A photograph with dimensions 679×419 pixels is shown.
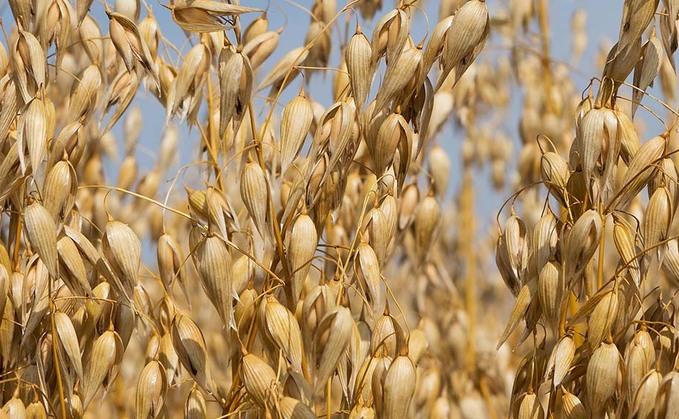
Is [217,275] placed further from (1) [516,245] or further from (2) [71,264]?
(1) [516,245]

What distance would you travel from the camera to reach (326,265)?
129cm

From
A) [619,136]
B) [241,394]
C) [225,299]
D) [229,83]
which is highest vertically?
[619,136]

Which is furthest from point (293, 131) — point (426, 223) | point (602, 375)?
point (426, 223)

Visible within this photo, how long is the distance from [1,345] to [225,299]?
11.9 inches

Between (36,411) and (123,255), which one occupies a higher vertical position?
(123,255)

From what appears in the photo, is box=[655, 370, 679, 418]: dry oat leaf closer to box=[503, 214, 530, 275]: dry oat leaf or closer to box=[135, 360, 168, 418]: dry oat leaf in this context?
box=[503, 214, 530, 275]: dry oat leaf

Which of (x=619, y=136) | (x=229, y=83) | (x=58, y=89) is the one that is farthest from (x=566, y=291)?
(x=58, y=89)

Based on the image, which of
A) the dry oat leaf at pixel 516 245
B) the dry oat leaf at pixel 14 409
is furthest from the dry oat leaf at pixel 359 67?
the dry oat leaf at pixel 14 409

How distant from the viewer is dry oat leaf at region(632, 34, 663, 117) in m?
0.94

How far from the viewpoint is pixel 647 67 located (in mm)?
941

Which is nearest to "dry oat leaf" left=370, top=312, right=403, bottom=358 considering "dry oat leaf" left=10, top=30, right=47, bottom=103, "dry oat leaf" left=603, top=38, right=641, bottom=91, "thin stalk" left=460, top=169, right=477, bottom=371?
"dry oat leaf" left=603, top=38, right=641, bottom=91

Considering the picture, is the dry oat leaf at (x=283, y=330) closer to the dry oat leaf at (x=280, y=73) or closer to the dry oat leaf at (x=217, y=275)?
the dry oat leaf at (x=217, y=275)

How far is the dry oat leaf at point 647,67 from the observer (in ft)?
3.07

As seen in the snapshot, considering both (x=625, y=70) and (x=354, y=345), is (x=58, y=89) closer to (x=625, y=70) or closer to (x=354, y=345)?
(x=354, y=345)
